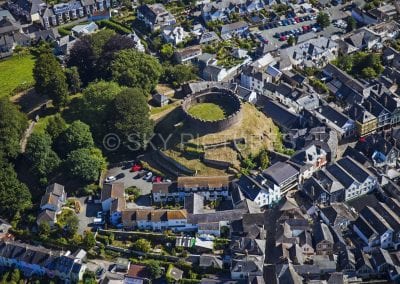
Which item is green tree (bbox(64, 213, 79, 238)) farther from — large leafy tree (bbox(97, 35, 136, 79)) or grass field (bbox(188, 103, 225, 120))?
large leafy tree (bbox(97, 35, 136, 79))

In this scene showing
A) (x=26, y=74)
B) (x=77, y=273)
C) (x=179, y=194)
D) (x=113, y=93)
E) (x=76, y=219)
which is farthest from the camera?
(x=26, y=74)

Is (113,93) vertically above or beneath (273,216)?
above

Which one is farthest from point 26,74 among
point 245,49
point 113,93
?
point 245,49

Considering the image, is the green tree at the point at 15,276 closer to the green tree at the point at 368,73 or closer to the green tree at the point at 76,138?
the green tree at the point at 76,138

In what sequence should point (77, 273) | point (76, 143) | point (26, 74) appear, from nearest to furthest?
point (77, 273) → point (76, 143) → point (26, 74)

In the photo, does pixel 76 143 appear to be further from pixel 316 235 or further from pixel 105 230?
pixel 316 235

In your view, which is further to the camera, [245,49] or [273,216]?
[245,49]

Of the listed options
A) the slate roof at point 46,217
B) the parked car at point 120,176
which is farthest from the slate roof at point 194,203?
the slate roof at point 46,217
